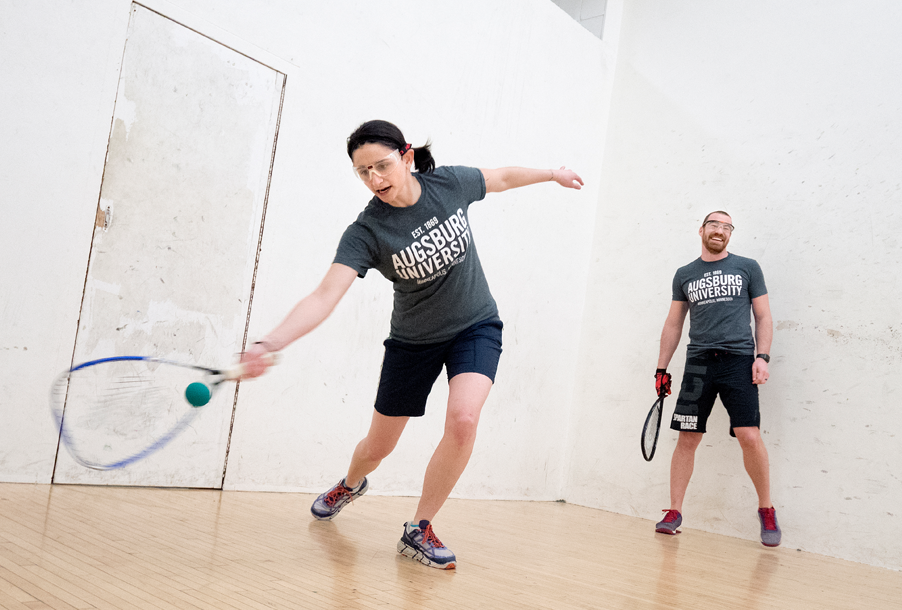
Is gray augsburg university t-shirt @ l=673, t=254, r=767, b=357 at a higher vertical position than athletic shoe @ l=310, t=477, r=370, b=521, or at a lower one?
higher

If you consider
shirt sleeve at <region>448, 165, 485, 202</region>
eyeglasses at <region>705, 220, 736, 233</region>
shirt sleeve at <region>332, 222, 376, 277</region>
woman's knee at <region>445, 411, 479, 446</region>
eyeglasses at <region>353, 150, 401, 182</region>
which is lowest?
woman's knee at <region>445, 411, 479, 446</region>

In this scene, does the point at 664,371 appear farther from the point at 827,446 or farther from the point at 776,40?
the point at 776,40

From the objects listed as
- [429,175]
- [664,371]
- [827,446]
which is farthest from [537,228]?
[429,175]

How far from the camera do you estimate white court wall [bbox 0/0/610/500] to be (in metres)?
2.46

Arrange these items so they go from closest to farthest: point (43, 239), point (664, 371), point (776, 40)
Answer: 1. point (43, 239)
2. point (664, 371)
3. point (776, 40)

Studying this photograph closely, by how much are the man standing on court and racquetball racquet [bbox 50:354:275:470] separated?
215 cm

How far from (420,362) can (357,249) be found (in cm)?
43

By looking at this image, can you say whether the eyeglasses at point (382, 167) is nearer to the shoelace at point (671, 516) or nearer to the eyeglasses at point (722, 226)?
the eyeglasses at point (722, 226)

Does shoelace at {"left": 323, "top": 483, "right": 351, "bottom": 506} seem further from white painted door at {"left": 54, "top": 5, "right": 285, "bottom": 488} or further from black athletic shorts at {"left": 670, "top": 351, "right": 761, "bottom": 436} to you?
black athletic shorts at {"left": 670, "top": 351, "right": 761, "bottom": 436}

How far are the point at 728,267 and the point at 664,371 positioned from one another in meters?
0.59

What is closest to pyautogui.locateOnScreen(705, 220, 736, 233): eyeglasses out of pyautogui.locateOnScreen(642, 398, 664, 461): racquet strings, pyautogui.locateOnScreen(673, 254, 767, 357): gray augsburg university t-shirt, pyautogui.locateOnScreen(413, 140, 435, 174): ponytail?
pyautogui.locateOnScreen(673, 254, 767, 357): gray augsburg university t-shirt

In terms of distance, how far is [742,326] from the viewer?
3.45 metres

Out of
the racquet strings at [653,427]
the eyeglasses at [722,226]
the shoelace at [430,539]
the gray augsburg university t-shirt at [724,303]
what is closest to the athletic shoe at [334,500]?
the shoelace at [430,539]

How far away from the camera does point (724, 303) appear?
3492mm
